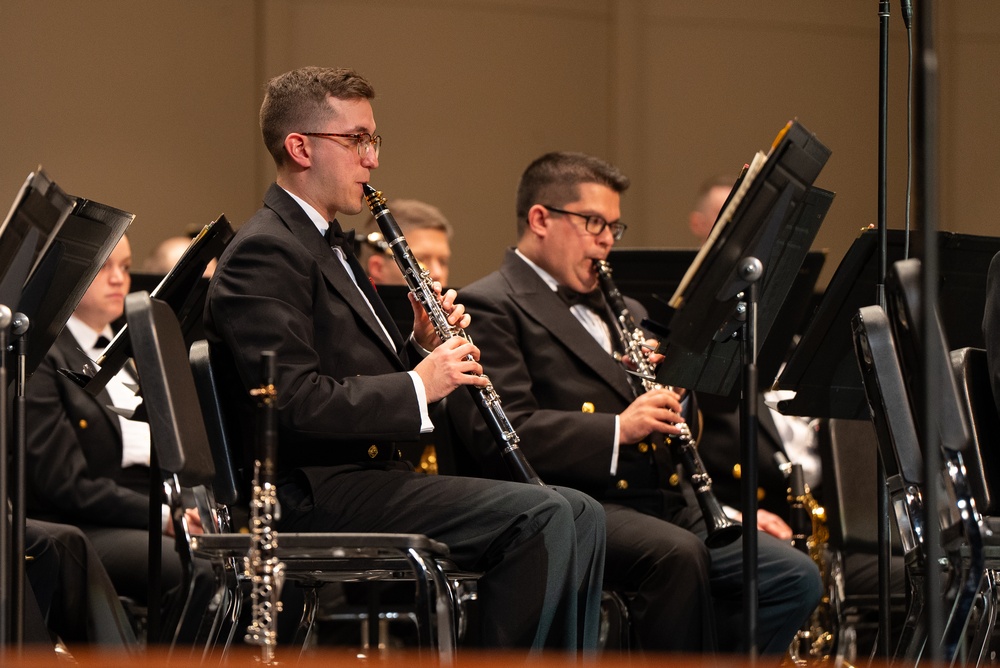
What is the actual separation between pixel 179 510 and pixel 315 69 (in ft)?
3.63

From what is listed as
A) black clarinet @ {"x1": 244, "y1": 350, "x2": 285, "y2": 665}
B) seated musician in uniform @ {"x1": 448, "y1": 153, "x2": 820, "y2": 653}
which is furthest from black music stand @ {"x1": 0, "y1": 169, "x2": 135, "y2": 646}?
seated musician in uniform @ {"x1": 448, "y1": 153, "x2": 820, "y2": 653}

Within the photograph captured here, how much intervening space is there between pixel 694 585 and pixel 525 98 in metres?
4.25

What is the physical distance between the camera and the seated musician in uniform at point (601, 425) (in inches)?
133

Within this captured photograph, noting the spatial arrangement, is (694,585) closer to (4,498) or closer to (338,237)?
(338,237)

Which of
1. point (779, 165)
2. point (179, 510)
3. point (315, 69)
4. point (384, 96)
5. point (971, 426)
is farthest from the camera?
point (384, 96)

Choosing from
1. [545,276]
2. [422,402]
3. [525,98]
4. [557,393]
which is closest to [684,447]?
[557,393]

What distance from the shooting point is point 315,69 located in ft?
10.9

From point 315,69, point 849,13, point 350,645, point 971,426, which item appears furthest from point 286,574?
point 849,13

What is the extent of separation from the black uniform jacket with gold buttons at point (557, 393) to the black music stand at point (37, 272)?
1.07 m

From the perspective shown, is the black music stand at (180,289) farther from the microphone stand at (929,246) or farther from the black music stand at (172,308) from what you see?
the microphone stand at (929,246)

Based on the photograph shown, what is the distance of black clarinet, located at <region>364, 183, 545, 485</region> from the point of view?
3195 mm

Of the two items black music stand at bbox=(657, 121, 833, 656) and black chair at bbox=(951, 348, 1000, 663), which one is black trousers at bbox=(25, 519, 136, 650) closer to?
black music stand at bbox=(657, 121, 833, 656)

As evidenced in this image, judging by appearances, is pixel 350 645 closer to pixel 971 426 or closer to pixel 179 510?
pixel 179 510

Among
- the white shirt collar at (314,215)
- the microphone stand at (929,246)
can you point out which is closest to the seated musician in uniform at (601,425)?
the white shirt collar at (314,215)
